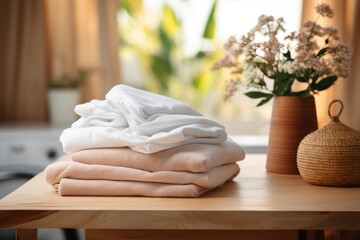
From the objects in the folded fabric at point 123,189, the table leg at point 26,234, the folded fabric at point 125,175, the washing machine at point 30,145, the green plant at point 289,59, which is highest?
the green plant at point 289,59

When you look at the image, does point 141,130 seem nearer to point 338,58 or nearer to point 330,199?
point 330,199

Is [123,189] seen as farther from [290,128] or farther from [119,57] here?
[119,57]

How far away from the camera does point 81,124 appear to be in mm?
1648

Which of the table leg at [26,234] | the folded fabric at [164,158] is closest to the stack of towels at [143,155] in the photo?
the folded fabric at [164,158]

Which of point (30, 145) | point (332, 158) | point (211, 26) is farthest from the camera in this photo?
point (211, 26)

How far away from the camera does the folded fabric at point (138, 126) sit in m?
1.49

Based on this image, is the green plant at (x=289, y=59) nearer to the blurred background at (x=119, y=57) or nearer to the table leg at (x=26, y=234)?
the table leg at (x=26, y=234)

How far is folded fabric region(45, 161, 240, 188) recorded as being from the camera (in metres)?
1.46

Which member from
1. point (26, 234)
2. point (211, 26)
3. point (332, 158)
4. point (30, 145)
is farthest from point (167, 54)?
point (26, 234)

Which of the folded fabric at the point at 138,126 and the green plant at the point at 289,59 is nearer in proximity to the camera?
the folded fabric at the point at 138,126

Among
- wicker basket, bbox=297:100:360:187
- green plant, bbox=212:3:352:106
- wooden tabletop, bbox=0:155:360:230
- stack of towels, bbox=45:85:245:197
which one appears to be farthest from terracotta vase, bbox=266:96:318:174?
wooden tabletop, bbox=0:155:360:230

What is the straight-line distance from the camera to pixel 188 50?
12.7ft

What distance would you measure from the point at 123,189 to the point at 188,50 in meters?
2.47

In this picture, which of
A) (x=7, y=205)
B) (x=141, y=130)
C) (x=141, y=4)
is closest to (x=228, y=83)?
(x=141, y=130)
